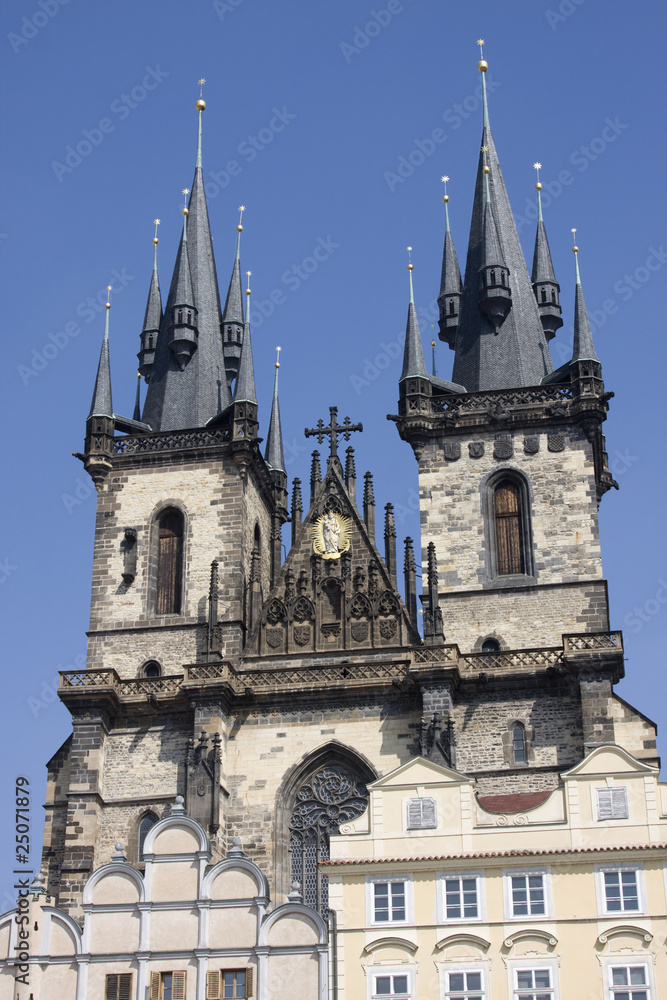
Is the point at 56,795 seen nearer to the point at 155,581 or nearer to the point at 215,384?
the point at 155,581

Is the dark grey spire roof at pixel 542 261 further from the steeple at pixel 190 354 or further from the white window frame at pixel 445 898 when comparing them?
the white window frame at pixel 445 898

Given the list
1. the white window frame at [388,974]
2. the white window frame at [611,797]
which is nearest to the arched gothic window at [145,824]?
the white window frame at [388,974]

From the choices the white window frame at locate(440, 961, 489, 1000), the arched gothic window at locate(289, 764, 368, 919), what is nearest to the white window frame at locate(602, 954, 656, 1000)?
the white window frame at locate(440, 961, 489, 1000)

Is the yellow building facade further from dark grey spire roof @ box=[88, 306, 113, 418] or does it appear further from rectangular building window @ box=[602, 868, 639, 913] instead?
dark grey spire roof @ box=[88, 306, 113, 418]

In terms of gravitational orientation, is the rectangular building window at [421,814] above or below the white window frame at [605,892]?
above

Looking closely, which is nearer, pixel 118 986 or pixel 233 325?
pixel 118 986

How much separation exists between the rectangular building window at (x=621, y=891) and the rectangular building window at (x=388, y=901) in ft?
9.98

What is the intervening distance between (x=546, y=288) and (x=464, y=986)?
2528cm

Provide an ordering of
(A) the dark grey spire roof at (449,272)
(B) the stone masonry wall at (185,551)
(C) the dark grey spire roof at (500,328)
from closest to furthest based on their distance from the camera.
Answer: (B) the stone masonry wall at (185,551) < (C) the dark grey spire roof at (500,328) < (A) the dark grey spire roof at (449,272)

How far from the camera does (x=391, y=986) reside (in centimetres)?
2539

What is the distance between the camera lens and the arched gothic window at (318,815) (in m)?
36.7

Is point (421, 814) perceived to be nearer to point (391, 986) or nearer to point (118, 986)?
point (391, 986)

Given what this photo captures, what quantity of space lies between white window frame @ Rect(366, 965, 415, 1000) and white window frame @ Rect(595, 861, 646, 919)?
293cm

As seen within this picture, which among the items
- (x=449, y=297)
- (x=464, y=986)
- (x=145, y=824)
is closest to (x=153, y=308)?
(x=449, y=297)
